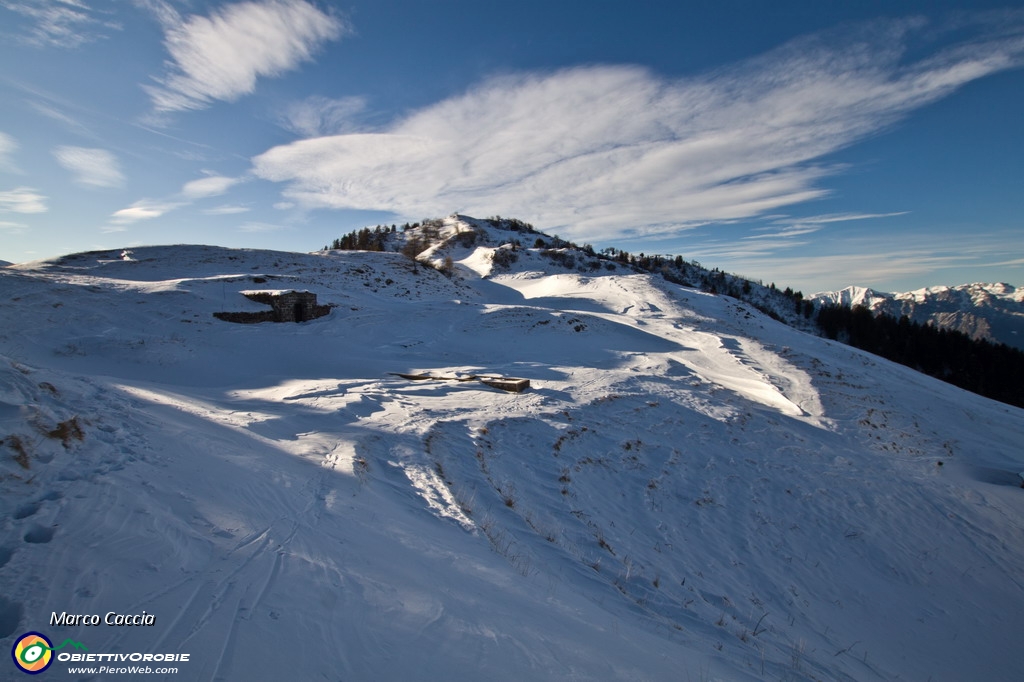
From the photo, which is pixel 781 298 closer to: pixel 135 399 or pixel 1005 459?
pixel 1005 459

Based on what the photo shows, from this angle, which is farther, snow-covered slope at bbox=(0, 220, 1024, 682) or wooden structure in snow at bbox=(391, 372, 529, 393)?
wooden structure in snow at bbox=(391, 372, 529, 393)

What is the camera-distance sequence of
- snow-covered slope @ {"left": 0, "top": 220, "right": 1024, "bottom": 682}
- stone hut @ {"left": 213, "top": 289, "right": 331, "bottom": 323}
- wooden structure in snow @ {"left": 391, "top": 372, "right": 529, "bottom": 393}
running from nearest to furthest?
snow-covered slope @ {"left": 0, "top": 220, "right": 1024, "bottom": 682}, wooden structure in snow @ {"left": 391, "top": 372, "right": 529, "bottom": 393}, stone hut @ {"left": 213, "top": 289, "right": 331, "bottom": 323}

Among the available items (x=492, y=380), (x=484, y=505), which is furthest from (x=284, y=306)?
(x=484, y=505)

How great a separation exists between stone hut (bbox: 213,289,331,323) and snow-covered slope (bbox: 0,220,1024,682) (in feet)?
4.26

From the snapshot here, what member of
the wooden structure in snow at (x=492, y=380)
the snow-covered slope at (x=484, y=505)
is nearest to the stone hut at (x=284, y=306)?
the snow-covered slope at (x=484, y=505)

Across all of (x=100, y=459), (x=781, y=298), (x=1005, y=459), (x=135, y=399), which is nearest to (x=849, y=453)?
(x=1005, y=459)

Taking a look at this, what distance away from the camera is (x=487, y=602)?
399cm

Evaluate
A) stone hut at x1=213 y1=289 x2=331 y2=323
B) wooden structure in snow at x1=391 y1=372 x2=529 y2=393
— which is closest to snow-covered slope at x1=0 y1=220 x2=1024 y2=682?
wooden structure in snow at x1=391 y1=372 x2=529 y2=393

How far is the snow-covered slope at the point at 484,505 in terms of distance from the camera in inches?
129

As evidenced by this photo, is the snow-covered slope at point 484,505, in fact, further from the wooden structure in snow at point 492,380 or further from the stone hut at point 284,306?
the stone hut at point 284,306

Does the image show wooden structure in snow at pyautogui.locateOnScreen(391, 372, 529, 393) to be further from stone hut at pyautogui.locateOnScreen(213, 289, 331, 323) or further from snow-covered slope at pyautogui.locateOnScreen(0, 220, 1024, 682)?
stone hut at pyautogui.locateOnScreen(213, 289, 331, 323)

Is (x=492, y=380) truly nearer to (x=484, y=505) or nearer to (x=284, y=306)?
(x=484, y=505)

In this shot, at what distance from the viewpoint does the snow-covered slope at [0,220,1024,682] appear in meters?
3.27

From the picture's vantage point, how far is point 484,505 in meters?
6.73
